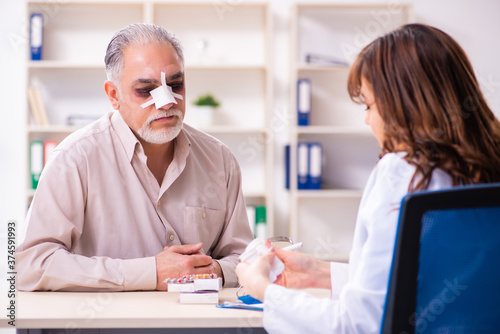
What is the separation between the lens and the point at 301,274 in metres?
1.34

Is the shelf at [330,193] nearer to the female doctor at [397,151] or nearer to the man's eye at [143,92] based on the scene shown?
the man's eye at [143,92]

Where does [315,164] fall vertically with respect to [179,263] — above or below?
above

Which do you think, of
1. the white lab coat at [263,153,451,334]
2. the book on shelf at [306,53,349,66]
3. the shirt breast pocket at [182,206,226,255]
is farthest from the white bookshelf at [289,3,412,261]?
the white lab coat at [263,153,451,334]

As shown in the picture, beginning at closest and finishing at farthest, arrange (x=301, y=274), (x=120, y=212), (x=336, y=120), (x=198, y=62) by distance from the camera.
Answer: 1. (x=301, y=274)
2. (x=120, y=212)
3. (x=198, y=62)
4. (x=336, y=120)

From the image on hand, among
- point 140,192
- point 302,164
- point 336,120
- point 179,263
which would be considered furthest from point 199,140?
point 336,120

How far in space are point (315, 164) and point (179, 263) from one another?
2335 millimetres

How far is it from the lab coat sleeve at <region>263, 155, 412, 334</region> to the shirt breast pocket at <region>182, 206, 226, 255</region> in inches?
31.5

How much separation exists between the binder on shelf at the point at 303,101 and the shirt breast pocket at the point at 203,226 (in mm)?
2019

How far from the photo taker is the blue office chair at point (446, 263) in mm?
854

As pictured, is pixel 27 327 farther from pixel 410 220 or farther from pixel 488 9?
pixel 488 9

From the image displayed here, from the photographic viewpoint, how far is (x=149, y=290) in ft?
4.93

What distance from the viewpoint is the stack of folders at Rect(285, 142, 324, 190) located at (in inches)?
148

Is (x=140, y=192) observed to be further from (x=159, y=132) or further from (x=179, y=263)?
(x=179, y=263)

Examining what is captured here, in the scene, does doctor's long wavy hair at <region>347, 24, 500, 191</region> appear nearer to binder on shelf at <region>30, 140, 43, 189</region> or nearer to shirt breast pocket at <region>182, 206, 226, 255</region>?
shirt breast pocket at <region>182, 206, 226, 255</region>
